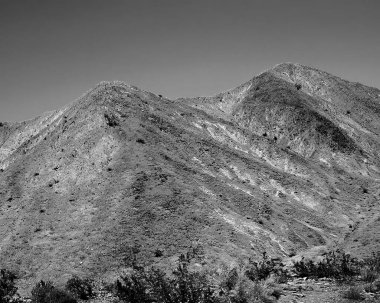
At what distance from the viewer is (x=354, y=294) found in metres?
11.3

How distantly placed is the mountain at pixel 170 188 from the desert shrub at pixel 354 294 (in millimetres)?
13194

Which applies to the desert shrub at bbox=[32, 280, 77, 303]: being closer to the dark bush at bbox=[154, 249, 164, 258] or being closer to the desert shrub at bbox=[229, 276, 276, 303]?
the desert shrub at bbox=[229, 276, 276, 303]

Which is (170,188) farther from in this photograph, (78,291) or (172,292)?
(172,292)

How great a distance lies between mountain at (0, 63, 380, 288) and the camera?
2677 centimetres

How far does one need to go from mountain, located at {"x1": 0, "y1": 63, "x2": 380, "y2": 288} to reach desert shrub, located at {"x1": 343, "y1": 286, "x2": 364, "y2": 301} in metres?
13.2

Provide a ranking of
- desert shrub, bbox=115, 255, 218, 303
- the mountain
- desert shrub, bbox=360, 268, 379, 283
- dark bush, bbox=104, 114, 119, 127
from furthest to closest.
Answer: dark bush, bbox=104, 114, 119, 127 → the mountain → desert shrub, bbox=360, 268, 379, 283 → desert shrub, bbox=115, 255, 218, 303

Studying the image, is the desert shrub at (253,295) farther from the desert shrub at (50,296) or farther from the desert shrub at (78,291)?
the desert shrub at (78,291)

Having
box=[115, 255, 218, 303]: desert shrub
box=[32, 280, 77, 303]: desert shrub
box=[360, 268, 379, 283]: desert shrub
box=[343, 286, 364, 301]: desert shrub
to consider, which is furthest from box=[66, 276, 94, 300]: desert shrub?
box=[360, 268, 379, 283]: desert shrub

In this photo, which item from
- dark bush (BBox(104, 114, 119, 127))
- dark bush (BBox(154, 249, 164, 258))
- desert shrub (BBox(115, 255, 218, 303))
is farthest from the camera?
dark bush (BBox(104, 114, 119, 127))

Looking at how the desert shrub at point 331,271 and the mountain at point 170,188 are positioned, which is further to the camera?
the mountain at point 170,188

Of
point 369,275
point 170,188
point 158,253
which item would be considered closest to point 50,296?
point 158,253

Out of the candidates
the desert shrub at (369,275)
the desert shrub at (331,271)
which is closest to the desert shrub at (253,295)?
the desert shrub at (331,271)

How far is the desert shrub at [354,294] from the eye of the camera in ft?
37.0

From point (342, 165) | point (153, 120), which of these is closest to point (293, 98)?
point (342, 165)
